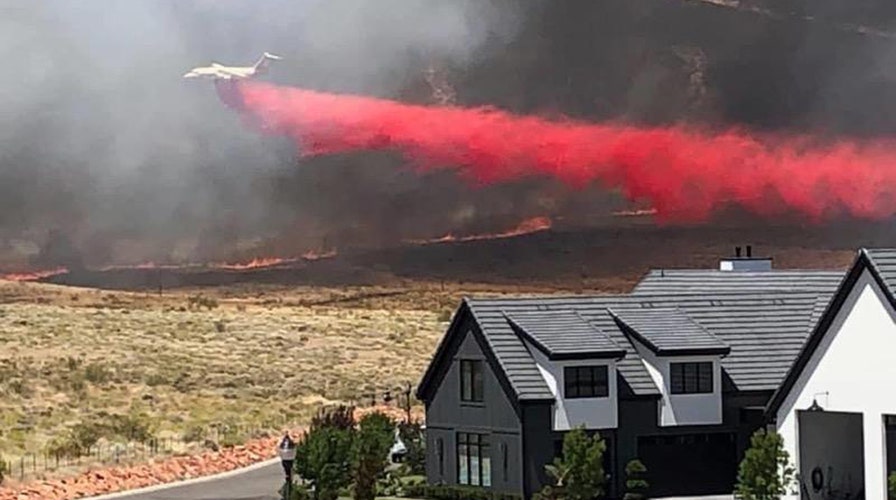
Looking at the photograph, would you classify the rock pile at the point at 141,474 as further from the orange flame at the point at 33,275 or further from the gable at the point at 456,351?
the orange flame at the point at 33,275

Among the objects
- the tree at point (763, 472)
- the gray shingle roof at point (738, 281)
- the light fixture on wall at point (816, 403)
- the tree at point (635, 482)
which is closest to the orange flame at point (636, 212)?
the gray shingle roof at point (738, 281)

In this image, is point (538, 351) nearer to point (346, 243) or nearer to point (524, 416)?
point (524, 416)

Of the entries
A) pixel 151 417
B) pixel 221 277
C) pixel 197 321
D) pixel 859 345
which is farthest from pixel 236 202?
pixel 859 345

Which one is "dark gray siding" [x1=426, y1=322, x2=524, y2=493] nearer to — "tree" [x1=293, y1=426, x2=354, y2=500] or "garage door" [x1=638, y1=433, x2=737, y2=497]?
"garage door" [x1=638, y1=433, x2=737, y2=497]

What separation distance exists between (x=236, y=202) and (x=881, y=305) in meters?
91.0

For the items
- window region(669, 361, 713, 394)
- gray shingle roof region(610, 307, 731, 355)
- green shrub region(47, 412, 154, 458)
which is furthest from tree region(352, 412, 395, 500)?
green shrub region(47, 412, 154, 458)

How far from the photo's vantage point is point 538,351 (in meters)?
47.4

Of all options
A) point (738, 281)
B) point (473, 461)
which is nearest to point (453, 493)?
point (473, 461)

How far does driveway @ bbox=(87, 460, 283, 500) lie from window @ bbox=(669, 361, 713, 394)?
29.4ft

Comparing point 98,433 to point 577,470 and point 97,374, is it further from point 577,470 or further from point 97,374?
point 577,470

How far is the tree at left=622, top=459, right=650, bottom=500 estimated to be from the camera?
47.7 m

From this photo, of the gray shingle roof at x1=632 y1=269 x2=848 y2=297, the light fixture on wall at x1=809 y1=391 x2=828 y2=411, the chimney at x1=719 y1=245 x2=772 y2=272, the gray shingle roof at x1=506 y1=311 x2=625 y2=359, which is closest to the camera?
the light fixture on wall at x1=809 y1=391 x2=828 y2=411

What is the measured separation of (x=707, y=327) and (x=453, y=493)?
6840 mm

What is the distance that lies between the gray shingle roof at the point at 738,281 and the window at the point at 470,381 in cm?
800
